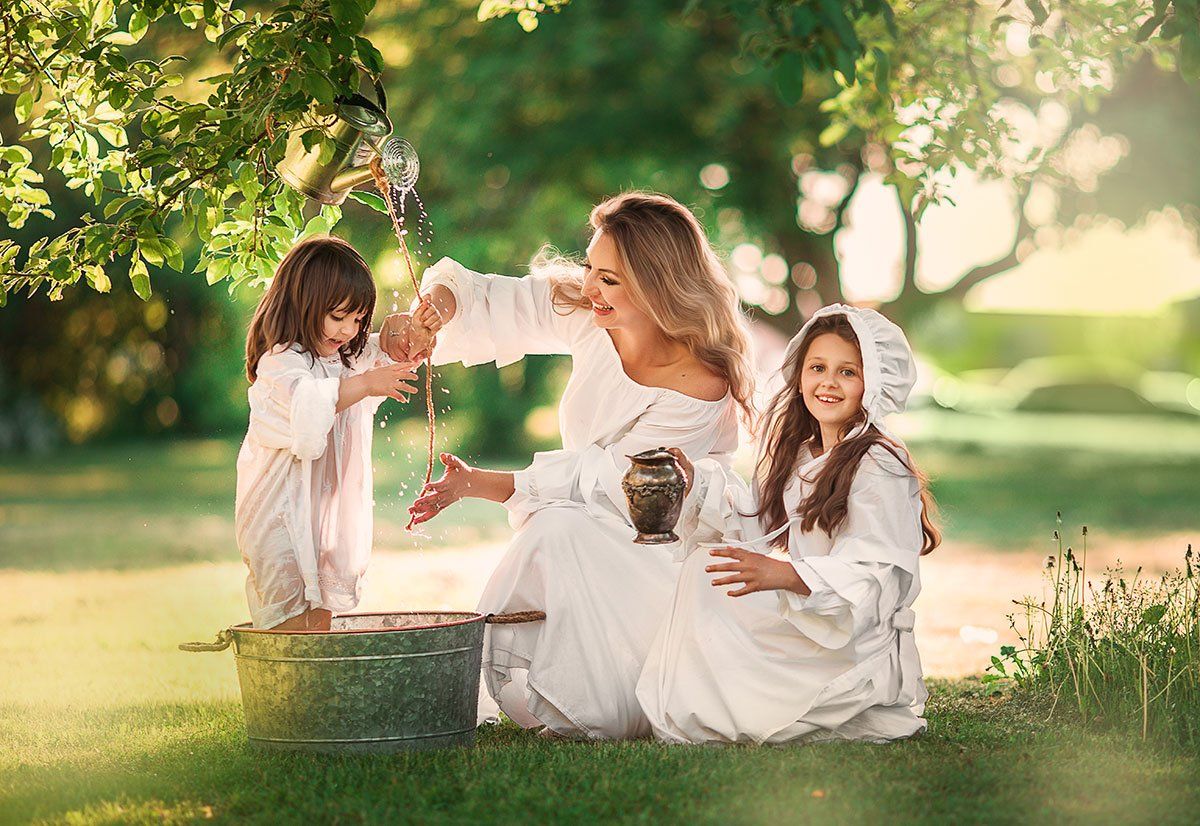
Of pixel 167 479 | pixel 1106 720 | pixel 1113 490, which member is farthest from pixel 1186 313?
pixel 1106 720

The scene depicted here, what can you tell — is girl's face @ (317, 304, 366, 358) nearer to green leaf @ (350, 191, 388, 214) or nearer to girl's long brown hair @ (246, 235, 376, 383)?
girl's long brown hair @ (246, 235, 376, 383)

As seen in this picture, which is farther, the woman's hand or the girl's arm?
the woman's hand

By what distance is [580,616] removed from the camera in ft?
16.5

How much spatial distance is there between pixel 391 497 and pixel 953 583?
9.60m

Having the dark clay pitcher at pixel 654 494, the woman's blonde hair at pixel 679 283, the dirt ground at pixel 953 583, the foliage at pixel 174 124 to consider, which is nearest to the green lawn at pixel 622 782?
the dark clay pitcher at pixel 654 494

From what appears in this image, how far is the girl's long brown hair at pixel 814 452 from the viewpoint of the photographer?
15.9 feet

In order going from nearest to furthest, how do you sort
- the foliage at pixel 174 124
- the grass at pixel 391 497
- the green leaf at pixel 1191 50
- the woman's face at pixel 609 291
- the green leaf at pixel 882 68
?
the green leaf at pixel 882 68
the green leaf at pixel 1191 50
the foliage at pixel 174 124
the woman's face at pixel 609 291
the grass at pixel 391 497

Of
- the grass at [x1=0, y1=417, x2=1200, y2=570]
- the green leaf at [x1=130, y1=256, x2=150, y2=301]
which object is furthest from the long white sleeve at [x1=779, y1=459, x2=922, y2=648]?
the grass at [x1=0, y1=417, x2=1200, y2=570]

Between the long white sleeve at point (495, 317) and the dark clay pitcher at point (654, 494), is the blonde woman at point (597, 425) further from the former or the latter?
the dark clay pitcher at point (654, 494)

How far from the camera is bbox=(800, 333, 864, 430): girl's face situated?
16.5 feet

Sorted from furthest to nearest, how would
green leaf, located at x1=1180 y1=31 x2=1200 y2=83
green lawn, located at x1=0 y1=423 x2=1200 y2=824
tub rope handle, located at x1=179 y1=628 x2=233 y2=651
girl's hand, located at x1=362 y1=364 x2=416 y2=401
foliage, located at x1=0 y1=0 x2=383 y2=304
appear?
1. tub rope handle, located at x1=179 y1=628 x2=233 y2=651
2. girl's hand, located at x1=362 y1=364 x2=416 y2=401
3. foliage, located at x1=0 y1=0 x2=383 y2=304
4. green leaf, located at x1=1180 y1=31 x2=1200 y2=83
5. green lawn, located at x1=0 y1=423 x2=1200 y2=824

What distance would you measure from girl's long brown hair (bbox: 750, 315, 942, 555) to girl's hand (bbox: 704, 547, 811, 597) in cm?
36

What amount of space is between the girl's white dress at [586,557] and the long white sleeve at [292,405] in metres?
0.73

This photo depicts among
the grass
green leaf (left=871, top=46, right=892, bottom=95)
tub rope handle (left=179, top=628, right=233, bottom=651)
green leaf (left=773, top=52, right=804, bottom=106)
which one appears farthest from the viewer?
the grass
